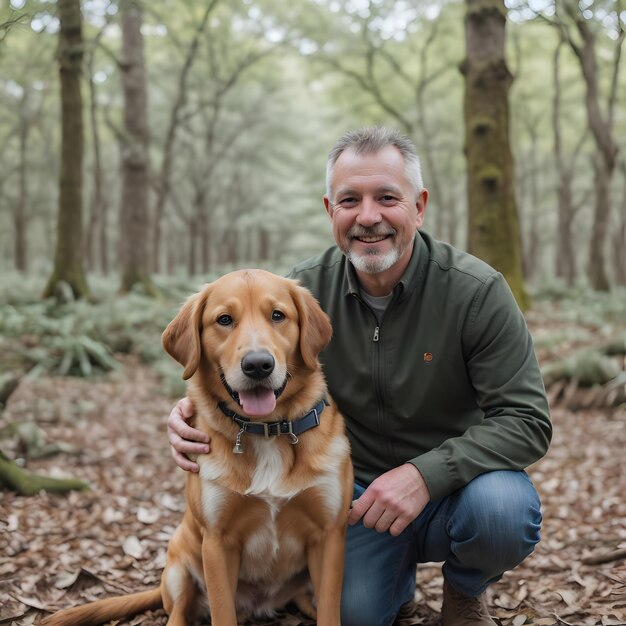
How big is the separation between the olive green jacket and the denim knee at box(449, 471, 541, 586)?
2.5 inches

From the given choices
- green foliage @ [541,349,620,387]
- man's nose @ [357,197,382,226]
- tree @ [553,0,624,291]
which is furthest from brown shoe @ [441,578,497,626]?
green foliage @ [541,349,620,387]

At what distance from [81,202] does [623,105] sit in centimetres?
1868

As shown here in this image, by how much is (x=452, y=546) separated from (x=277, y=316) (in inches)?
51.6

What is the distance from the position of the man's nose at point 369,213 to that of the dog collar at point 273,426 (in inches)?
36.9

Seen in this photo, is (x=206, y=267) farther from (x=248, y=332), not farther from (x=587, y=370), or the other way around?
(x=248, y=332)

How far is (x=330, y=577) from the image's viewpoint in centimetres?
265

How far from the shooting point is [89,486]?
15.3 feet

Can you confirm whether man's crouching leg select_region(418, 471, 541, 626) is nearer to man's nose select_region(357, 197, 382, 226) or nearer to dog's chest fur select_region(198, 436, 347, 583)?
dog's chest fur select_region(198, 436, 347, 583)

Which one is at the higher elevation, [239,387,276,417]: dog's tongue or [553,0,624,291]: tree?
[553,0,624,291]: tree

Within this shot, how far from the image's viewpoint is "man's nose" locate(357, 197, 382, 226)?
3.04 meters

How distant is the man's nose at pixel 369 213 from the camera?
304 cm

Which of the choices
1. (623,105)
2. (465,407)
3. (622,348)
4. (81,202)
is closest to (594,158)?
(623,105)

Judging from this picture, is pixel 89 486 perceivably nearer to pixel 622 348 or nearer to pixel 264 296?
pixel 264 296

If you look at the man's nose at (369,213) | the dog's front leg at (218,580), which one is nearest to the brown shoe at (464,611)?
the dog's front leg at (218,580)
